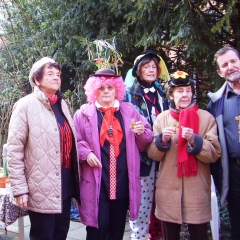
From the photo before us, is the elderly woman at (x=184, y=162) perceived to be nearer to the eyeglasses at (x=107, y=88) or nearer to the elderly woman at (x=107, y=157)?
the elderly woman at (x=107, y=157)

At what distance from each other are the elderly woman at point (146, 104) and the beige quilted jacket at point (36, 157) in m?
1.04

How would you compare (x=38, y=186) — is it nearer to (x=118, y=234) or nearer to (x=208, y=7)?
(x=118, y=234)

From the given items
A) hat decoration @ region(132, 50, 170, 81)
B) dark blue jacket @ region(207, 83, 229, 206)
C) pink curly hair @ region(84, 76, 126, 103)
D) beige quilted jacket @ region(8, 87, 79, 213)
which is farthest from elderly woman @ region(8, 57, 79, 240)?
dark blue jacket @ region(207, 83, 229, 206)

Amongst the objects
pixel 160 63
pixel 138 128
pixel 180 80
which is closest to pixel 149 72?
pixel 160 63

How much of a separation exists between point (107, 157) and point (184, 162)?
0.66 meters

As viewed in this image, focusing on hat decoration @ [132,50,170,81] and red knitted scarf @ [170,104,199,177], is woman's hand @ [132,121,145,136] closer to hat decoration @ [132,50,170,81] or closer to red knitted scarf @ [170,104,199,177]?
red knitted scarf @ [170,104,199,177]

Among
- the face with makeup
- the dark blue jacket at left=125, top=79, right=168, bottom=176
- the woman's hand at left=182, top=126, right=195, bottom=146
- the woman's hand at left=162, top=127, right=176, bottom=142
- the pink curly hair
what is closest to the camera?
the woman's hand at left=182, top=126, right=195, bottom=146

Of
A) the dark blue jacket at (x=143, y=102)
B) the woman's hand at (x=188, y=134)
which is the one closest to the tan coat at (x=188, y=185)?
the woman's hand at (x=188, y=134)

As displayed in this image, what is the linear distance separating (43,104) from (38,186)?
0.66 m

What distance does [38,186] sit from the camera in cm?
282

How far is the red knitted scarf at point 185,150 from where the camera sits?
301 cm

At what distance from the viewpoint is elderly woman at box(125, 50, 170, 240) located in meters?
3.65

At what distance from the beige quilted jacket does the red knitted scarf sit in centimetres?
101

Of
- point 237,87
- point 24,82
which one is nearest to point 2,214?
point 237,87
